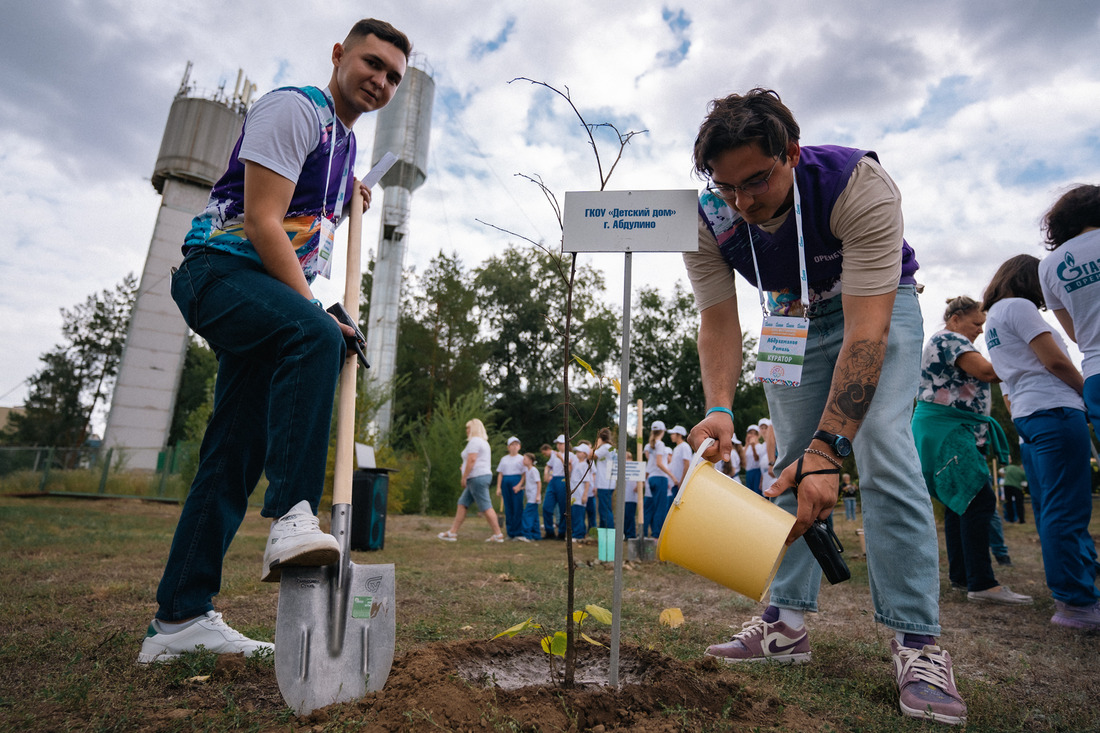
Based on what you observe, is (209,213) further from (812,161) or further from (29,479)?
(29,479)

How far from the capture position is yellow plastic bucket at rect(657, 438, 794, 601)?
1.61 meters

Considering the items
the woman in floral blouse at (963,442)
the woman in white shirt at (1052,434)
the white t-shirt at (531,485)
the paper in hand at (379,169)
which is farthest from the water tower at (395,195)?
the woman in white shirt at (1052,434)

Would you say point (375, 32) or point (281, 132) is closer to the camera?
point (281, 132)

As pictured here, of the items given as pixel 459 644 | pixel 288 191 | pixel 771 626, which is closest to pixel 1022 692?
pixel 771 626

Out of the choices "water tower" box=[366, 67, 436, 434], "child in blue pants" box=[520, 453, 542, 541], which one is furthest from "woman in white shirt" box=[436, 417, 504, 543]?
"water tower" box=[366, 67, 436, 434]

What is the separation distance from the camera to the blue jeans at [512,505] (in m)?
11.1

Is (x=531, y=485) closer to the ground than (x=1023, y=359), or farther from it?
closer to the ground

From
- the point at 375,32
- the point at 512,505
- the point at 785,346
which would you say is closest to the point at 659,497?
the point at 512,505

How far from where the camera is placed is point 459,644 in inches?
77.4

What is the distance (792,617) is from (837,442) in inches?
33.1

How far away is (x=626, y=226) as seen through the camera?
1.93 metres

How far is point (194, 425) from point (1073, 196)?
22.4 metres

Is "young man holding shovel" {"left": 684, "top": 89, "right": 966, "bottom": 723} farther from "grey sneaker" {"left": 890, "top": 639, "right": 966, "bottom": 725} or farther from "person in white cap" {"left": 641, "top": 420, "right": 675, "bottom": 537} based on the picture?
"person in white cap" {"left": 641, "top": 420, "right": 675, "bottom": 537}

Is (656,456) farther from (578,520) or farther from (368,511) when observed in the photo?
(368,511)
